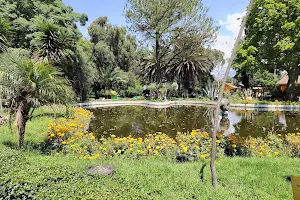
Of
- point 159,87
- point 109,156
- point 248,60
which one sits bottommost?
point 109,156

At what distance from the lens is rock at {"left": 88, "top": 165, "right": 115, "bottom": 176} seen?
10.9ft

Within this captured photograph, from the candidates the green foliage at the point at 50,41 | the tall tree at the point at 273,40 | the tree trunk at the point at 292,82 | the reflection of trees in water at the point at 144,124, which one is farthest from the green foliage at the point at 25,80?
the tree trunk at the point at 292,82

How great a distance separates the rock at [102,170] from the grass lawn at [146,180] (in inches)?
3.9

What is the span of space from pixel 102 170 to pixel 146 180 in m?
0.63

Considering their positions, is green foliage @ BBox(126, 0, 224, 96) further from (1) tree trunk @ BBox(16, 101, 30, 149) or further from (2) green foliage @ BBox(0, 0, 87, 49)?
(1) tree trunk @ BBox(16, 101, 30, 149)

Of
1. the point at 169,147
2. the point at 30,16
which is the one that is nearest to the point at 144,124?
the point at 169,147

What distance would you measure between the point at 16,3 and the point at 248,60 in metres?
16.5

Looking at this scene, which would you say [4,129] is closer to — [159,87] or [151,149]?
[151,149]

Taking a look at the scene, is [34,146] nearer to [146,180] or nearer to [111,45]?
[146,180]

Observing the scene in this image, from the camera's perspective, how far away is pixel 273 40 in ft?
63.2

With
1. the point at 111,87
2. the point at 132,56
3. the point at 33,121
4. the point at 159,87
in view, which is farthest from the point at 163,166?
the point at 132,56

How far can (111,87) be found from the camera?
93.9 feet

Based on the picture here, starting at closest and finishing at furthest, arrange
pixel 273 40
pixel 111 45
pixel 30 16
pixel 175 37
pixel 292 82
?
pixel 30 16
pixel 273 40
pixel 292 82
pixel 175 37
pixel 111 45

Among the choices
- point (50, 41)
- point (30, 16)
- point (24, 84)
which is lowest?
point (24, 84)
